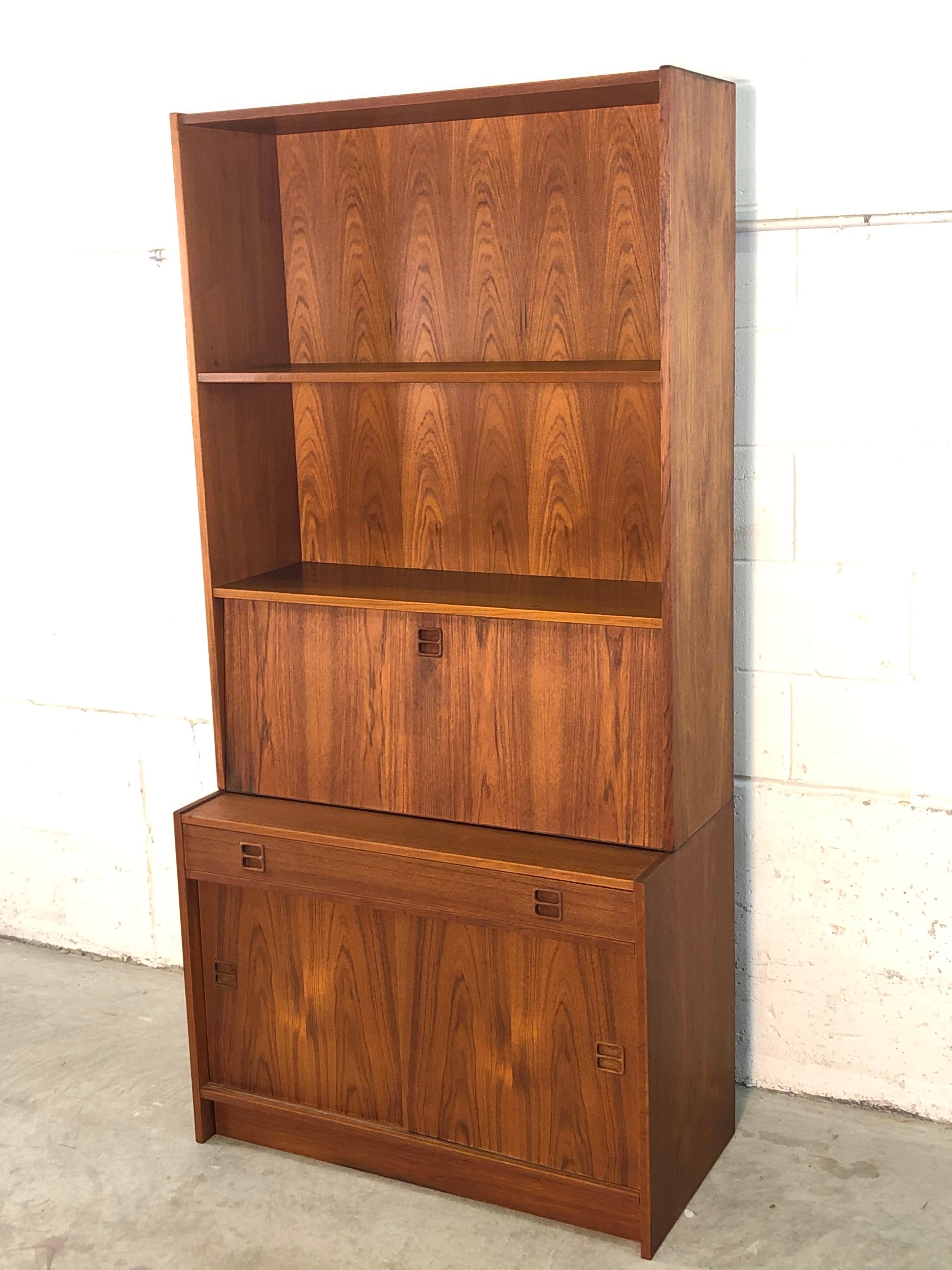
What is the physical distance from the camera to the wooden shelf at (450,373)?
94.3 inches

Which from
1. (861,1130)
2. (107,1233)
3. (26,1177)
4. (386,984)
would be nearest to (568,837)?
(386,984)

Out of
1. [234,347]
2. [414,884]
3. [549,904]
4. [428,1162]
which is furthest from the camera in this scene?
[234,347]

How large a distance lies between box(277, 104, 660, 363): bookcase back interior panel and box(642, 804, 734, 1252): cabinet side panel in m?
1.02

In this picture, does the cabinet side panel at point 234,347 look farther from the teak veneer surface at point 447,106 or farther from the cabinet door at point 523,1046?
the cabinet door at point 523,1046

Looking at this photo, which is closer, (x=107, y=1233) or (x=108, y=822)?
(x=107, y=1233)

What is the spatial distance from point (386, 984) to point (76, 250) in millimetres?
2014

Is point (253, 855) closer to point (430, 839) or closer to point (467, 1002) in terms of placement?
point (430, 839)

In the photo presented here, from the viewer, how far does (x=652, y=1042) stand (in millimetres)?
2482

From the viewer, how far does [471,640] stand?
2.68 metres

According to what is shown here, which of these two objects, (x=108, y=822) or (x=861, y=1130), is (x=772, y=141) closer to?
(x=861, y=1130)

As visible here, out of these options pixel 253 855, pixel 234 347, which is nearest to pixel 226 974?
pixel 253 855

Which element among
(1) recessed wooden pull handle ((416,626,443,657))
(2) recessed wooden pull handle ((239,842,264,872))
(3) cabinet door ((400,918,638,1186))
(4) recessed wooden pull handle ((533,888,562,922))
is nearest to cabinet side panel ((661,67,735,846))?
(4) recessed wooden pull handle ((533,888,562,922))

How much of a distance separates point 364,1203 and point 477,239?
197 cm

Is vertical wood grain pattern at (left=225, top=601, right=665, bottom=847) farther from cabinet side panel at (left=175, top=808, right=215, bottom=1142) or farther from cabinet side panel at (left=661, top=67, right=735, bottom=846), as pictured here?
cabinet side panel at (left=175, top=808, right=215, bottom=1142)
